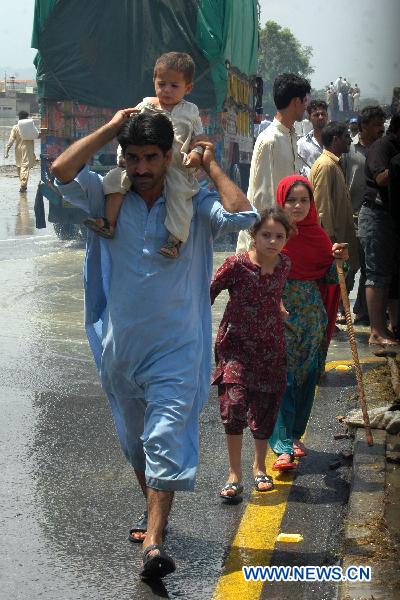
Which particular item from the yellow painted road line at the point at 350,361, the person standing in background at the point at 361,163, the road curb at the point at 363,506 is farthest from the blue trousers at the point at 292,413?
the person standing in background at the point at 361,163

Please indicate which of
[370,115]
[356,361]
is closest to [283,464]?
[356,361]

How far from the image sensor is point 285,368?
6422mm

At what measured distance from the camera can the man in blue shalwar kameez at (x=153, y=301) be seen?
5137 mm

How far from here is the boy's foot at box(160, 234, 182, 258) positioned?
5.20 metres

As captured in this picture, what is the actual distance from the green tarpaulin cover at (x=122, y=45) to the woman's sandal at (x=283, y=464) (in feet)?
36.4

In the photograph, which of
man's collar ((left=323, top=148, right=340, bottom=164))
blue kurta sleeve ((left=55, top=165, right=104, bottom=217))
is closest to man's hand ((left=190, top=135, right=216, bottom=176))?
blue kurta sleeve ((left=55, top=165, right=104, bottom=217))

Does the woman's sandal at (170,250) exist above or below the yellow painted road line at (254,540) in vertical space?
above

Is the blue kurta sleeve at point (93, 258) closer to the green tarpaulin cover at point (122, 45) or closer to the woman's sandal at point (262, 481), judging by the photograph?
the woman's sandal at point (262, 481)

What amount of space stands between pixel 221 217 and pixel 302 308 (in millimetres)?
1741

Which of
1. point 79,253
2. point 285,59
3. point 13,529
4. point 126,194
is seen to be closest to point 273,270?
point 126,194

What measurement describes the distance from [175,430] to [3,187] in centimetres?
2455

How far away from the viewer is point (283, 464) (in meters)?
6.56

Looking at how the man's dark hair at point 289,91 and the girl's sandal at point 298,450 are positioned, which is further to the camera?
the man's dark hair at point 289,91

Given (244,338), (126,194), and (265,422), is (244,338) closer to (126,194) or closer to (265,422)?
(265,422)
